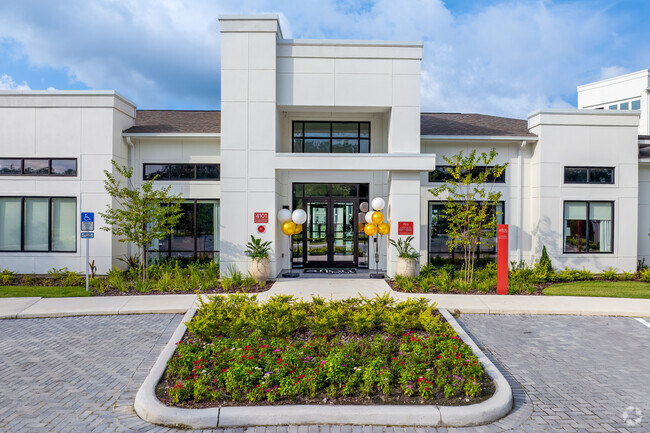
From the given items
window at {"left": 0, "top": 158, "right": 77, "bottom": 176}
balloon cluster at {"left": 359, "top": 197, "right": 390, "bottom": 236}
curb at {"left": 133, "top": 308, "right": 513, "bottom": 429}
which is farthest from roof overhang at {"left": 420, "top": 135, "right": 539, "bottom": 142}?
window at {"left": 0, "top": 158, "right": 77, "bottom": 176}

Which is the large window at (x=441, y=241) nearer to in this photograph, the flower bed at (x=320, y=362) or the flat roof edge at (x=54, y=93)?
the flower bed at (x=320, y=362)

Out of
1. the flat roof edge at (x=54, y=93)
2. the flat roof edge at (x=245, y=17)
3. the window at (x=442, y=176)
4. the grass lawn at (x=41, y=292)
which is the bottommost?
the grass lawn at (x=41, y=292)

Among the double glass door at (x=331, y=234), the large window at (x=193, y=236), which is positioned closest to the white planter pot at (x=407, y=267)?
the double glass door at (x=331, y=234)

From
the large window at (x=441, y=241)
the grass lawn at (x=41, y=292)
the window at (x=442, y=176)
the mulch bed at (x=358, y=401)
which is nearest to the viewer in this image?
the mulch bed at (x=358, y=401)

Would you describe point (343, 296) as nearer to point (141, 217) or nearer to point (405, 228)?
point (405, 228)

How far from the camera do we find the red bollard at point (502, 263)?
12297mm

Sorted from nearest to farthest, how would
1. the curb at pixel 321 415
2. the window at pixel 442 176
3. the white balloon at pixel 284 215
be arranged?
the curb at pixel 321 415, the white balloon at pixel 284 215, the window at pixel 442 176

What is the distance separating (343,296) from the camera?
11.6 meters

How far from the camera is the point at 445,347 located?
6660 millimetres

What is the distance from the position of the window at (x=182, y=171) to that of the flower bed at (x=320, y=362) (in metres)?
8.59

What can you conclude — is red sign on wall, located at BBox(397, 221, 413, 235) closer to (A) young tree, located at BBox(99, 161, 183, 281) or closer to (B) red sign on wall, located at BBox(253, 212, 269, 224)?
(B) red sign on wall, located at BBox(253, 212, 269, 224)

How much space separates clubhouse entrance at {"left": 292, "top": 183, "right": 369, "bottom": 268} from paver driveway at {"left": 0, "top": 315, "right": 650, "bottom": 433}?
7.14 metres

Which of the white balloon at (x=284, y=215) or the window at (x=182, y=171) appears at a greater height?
the window at (x=182, y=171)

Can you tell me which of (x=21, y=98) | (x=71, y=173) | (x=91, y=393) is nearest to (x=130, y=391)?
(x=91, y=393)
